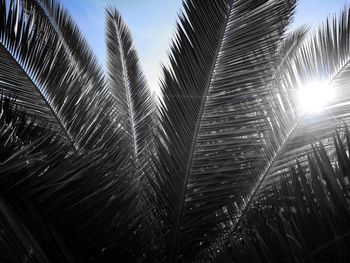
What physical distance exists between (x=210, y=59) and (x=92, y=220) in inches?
52.8

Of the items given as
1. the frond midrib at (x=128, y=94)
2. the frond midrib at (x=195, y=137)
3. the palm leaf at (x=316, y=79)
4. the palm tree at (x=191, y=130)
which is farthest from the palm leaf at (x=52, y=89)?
the palm leaf at (x=316, y=79)

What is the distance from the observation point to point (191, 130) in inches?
102

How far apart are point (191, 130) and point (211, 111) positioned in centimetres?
20

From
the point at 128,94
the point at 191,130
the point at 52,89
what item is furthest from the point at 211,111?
the point at 128,94

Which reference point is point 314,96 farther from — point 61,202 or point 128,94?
point 128,94

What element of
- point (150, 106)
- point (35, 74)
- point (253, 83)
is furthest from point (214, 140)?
point (150, 106)

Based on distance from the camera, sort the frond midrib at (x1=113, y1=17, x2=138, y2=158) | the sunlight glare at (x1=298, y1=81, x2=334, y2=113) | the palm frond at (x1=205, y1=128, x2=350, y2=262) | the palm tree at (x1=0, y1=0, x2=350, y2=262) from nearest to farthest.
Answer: the palm frond at (x1=205, y1=128, x2=350, y2=262) < the palm tree at (x1=0, y1=0, x2=350, y2=262) < the sunlight glare at (x1=298, y1=81, x2=334, y2=113) < the frond midrib at (x1=113, y1=17, x2=138, y2=158)

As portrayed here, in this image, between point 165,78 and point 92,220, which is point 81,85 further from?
point 92,220

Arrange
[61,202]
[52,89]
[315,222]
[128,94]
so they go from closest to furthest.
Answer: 1. [315,222]
2. [61,202]
3. [52,89]
4. [128,94]

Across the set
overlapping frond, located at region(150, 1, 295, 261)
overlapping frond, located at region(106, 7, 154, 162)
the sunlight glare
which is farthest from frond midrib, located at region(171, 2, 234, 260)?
overlapping frond, located at region(106, 7, 154, 162)

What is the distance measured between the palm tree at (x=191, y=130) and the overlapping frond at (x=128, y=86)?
→ 114cm

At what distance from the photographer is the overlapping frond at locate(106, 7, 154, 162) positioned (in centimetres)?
433

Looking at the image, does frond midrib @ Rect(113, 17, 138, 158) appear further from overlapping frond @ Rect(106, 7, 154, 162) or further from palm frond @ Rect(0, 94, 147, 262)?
palm frond @ Rect(0, 94, 147, 262)

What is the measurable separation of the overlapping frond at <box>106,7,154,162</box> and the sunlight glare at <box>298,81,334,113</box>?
1.94 metres
